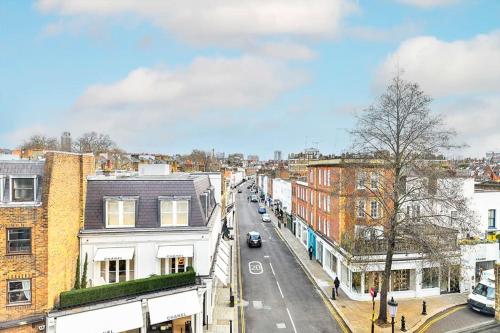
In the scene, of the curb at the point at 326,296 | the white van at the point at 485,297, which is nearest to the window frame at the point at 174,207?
the curb at the point at 326,296

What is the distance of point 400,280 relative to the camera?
30484mm

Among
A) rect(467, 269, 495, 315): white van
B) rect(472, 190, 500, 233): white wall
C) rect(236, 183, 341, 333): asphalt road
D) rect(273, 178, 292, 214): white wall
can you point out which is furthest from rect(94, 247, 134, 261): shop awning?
rect(273, 178, 292, 214): white wall

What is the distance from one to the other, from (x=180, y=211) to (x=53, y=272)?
7.97 meters

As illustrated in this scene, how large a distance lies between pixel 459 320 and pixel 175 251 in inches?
771

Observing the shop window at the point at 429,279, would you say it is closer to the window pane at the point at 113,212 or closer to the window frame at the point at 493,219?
the window frame at the point at 493,219

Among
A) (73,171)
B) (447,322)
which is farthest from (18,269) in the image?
(447,322)

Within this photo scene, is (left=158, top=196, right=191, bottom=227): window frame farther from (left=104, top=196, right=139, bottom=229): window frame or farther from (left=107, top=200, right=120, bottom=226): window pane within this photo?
(left=107, top=200, right=120, bottom=226): window pane

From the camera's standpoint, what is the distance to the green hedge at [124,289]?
19.6 m

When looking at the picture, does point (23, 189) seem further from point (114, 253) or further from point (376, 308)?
point (376, 308)

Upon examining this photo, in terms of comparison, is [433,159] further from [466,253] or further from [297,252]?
[297,252]

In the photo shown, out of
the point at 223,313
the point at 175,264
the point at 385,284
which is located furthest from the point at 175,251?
the point at 385,284

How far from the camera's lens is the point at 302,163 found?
99.2 metres

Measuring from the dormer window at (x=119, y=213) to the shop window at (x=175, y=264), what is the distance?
315cm

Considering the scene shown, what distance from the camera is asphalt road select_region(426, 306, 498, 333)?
24298mm
